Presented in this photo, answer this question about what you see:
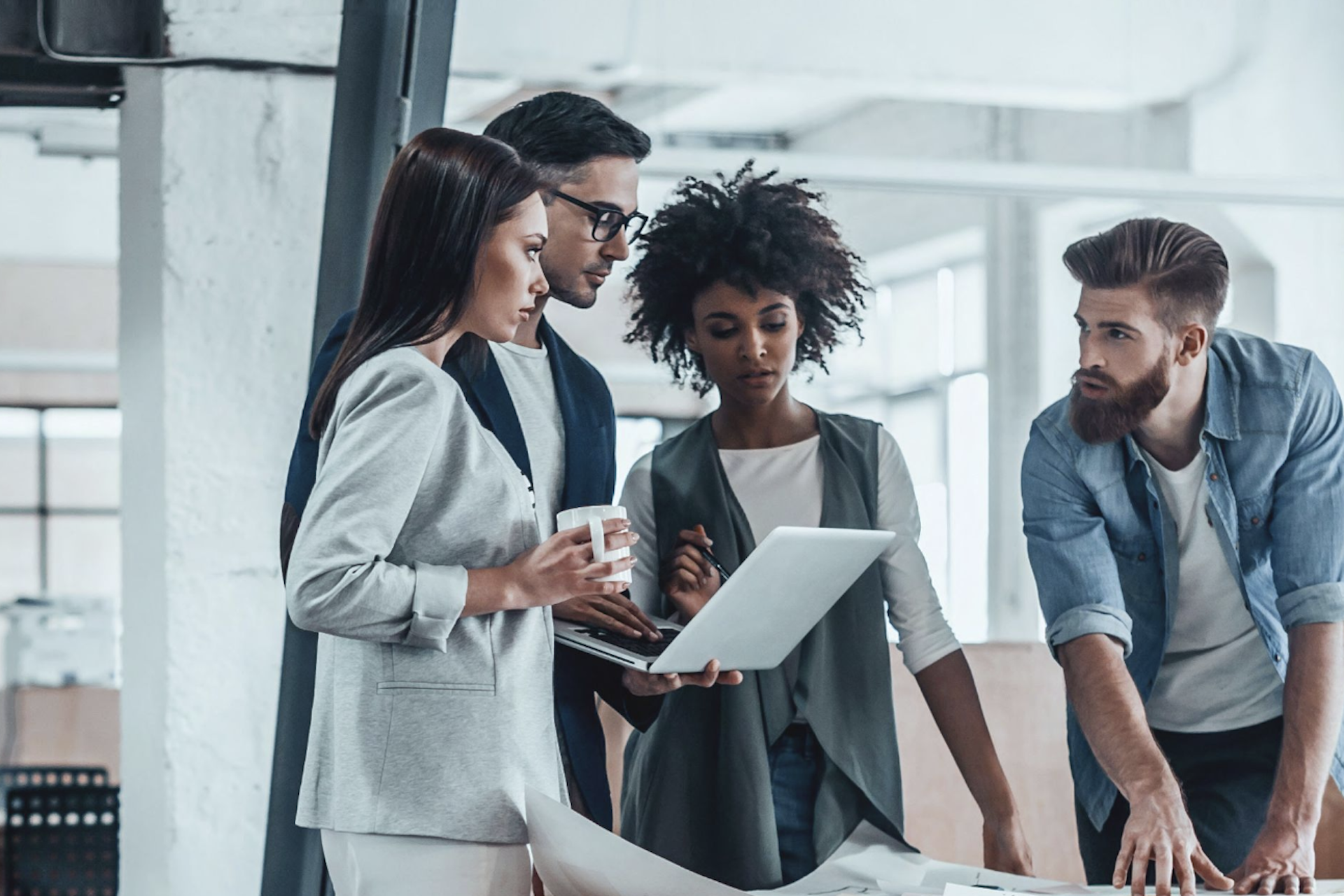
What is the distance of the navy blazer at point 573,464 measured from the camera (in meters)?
1.50

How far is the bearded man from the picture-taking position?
181 centimetres

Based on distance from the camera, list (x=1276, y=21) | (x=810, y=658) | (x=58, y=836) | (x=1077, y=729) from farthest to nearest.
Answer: (x=58, y=836) < (x=1276, y=21) < (x=1077, y=729) < (x=810, y=658)

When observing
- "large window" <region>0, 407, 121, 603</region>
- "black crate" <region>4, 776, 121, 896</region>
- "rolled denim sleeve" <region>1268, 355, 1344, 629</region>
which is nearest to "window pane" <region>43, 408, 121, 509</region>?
"large window" <region>0, 407, 121, 603</region>

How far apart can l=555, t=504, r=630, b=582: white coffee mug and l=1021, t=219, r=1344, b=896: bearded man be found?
0.75 meters

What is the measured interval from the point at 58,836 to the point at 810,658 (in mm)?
2420

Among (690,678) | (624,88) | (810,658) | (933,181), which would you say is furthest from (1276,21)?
(690,678)

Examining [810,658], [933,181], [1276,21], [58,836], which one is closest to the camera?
[810,658]

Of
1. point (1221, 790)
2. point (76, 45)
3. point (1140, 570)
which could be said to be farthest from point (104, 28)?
point (1221, 790)

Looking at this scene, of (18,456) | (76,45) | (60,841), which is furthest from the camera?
(18,456)

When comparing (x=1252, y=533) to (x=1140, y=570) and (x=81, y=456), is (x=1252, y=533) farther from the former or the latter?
(x=81, y=456)

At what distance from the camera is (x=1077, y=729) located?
6.38 feet

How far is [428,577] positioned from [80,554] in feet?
30.1

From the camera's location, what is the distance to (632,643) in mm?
1521

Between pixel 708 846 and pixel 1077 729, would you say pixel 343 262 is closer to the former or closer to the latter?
pixel 708 846
